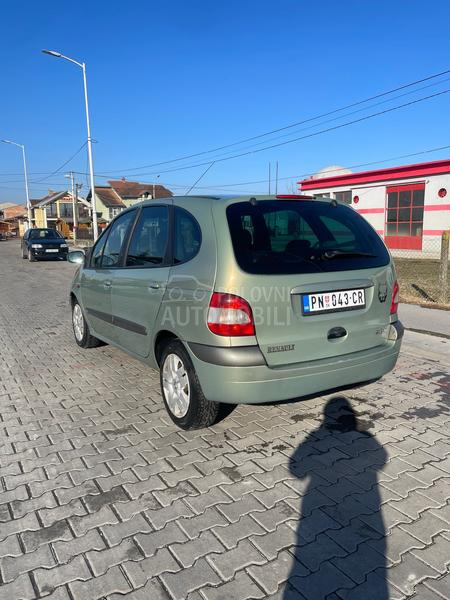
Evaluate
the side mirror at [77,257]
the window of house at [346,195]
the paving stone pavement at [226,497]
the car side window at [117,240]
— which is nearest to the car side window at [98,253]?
the car side window at [117,240]

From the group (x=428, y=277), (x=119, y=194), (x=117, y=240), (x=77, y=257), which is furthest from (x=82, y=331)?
(x=119, y=194)

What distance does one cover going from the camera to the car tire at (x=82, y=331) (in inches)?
226

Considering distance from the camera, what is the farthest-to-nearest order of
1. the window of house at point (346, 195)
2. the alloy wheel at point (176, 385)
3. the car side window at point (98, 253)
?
the window of house at point (346, 195) < the car side window at point (98, 253) < the alloy wheel at point (176, 385)

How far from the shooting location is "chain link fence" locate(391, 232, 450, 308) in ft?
27.6

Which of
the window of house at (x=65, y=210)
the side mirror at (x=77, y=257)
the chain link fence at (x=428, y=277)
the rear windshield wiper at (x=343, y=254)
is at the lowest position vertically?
the chain link fence at (x=428, y=277)

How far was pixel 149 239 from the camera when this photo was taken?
13.0 feet

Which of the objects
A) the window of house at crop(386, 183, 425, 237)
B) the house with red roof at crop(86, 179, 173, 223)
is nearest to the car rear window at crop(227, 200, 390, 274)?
the window of house at crop(386, 183, 425, 237)

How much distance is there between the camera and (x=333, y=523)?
2434 millimetres

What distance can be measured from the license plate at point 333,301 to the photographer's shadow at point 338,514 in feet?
3.20

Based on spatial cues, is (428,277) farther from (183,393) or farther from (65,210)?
(65,210)

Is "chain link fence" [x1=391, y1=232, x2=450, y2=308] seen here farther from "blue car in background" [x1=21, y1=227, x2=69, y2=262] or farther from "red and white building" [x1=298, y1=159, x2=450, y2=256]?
"blue car in background" [x1=21, y1=227, x2=69, y2=262]

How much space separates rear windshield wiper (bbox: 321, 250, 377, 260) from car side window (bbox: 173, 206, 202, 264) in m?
0.90

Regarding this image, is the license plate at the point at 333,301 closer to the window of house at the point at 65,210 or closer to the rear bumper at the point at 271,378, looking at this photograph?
the rear bumper at the point at 271,378

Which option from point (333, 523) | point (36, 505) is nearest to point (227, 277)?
point (333, 523)
